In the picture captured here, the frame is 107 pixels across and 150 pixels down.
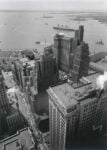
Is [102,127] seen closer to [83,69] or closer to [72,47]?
[83,69]

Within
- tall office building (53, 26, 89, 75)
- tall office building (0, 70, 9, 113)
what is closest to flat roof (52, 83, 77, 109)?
tall office building (0, 70, 9, 113)

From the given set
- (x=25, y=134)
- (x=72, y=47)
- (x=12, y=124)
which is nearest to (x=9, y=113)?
(x=12, y=124)

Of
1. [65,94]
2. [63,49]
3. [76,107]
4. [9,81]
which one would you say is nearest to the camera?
[76,107]

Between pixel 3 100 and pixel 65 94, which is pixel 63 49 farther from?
pixel 65 94

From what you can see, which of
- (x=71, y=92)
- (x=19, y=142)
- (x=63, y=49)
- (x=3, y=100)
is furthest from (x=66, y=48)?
(x=19, y=142)

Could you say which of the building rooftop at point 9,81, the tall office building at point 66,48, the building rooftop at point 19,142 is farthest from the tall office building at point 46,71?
the building rooftop at point 9,81

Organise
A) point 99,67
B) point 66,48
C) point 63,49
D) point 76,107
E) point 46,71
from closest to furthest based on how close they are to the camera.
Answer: point 76,107 < point 46,71 < point 99,67 < point 66,48 < point 63,49

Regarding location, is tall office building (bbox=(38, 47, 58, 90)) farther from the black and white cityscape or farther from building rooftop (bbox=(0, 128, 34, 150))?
building rooftop (bbox=(0, 128, 34, 150))

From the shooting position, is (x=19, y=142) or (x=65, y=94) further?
(x=19, y=142)
